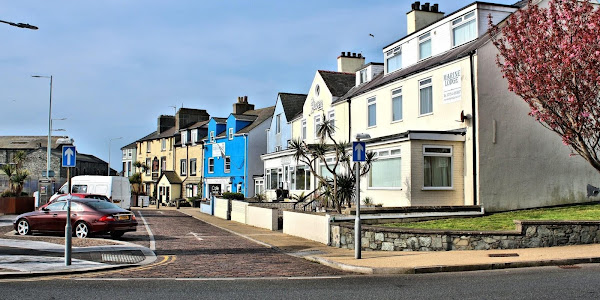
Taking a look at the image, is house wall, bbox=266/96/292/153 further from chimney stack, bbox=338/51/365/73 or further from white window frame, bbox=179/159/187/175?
white window frame, bbox=179/159/187/175

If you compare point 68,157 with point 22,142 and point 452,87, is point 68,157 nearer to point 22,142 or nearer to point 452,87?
point 452,87

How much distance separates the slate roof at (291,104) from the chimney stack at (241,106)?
1544 centimetres

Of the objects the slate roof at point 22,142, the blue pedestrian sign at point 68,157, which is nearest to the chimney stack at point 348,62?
the blue pedestrian sign at point 68,157

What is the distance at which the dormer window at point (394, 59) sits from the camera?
95.1ft

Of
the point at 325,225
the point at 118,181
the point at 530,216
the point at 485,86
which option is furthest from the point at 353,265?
the point at 118,181

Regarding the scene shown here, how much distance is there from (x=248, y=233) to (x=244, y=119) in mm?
30273

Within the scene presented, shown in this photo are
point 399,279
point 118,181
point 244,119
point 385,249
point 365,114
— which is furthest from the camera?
point 244,119

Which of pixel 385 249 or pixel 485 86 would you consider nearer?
pixel 385 249

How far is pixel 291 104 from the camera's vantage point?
43750mm

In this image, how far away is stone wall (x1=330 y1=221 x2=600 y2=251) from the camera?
15.4 m

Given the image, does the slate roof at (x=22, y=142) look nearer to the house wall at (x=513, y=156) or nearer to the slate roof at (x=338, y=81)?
the slate roof at (x=338, y=81)

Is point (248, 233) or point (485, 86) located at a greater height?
point (485, 86)

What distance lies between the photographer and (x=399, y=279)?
11.6m

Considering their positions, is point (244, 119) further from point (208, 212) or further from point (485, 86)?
point (485, 86)
